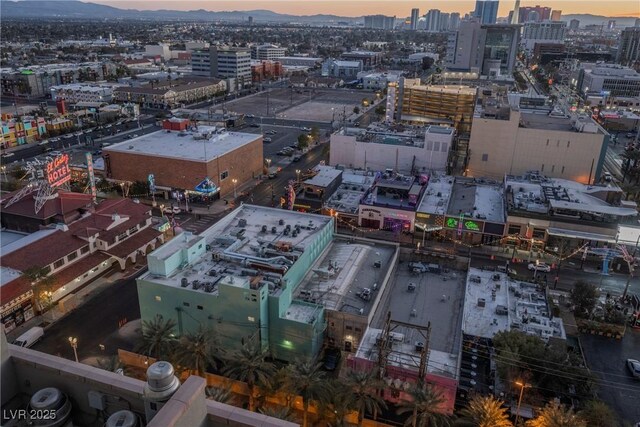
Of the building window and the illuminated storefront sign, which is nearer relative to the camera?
the building window

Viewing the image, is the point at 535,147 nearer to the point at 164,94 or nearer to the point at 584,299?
the point at 584,299

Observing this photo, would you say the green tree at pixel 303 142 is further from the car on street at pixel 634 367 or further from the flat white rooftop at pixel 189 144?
the car on street at pixel 634 367

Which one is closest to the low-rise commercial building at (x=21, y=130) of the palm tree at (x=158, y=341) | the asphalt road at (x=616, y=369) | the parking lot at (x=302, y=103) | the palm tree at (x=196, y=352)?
the parking lot at (x=302, y=103)

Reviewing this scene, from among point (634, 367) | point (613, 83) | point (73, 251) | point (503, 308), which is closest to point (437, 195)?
point (503, 308)

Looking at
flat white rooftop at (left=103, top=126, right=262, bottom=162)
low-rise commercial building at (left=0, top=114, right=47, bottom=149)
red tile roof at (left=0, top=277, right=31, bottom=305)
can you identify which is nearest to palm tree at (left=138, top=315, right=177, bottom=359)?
red tile roof at (left=0, top=277, right=31, bottom=305)

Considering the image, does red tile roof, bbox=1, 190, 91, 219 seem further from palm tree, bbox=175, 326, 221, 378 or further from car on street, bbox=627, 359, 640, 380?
car on street, bbox=627, 359, 640, 380

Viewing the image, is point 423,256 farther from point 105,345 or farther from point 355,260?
point 105,345
